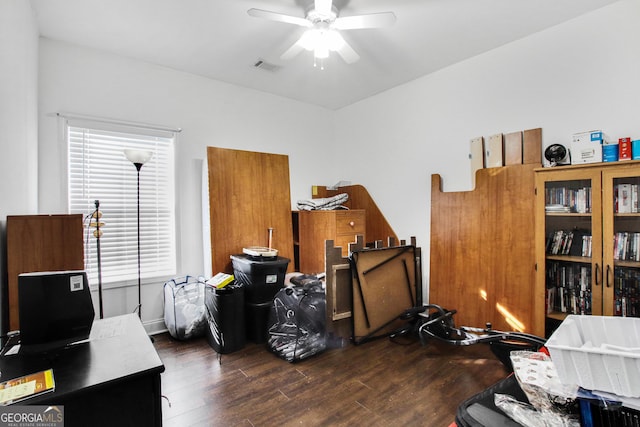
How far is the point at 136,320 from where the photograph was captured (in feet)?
5.24

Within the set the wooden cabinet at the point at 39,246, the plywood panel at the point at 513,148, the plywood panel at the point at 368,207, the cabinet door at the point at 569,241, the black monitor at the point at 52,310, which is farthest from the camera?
the plywood panel at the point at 368,207

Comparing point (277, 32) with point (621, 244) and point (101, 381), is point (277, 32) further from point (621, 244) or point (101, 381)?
point (621, 244)

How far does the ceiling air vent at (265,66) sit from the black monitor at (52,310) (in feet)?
8.68

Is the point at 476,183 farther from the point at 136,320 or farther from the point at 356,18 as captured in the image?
the point at 136,320

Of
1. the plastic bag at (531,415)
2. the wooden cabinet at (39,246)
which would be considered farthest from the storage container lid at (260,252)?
the plastic bag at (531,415)

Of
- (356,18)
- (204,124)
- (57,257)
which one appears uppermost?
(356,18)

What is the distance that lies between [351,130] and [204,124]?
2.02m

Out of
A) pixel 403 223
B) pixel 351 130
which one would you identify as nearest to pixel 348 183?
pixel 351 130

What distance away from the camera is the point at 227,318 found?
9.11ft

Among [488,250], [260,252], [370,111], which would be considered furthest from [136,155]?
[488,250]

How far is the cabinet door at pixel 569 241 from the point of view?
2.28 metres

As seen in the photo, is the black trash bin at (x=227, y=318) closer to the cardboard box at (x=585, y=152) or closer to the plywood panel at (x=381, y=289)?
the plywood panel at (x=381, y=289)

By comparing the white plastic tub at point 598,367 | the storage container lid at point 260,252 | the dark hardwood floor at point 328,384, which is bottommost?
the dark hardwood floor at point 328,384

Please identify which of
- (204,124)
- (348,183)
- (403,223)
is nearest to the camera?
(204,124)
